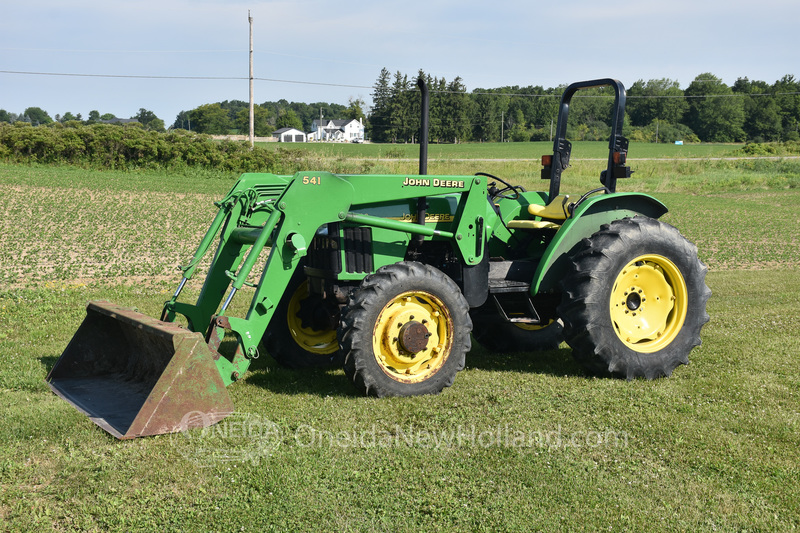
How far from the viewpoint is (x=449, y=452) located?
4.93 metres

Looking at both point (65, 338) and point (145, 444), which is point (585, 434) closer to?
point (145, 444)

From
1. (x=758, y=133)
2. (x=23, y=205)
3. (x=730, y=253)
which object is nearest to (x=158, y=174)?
(x=23, y=205)

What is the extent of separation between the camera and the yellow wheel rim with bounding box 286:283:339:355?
23.2ft

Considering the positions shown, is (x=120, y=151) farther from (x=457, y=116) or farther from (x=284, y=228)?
(x=457, y=116)

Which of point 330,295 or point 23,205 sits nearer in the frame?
point 330,295

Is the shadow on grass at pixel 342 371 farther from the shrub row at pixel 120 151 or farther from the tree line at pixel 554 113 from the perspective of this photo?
the tree line at pixel 554 113

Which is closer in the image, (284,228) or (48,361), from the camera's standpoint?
(284,228)

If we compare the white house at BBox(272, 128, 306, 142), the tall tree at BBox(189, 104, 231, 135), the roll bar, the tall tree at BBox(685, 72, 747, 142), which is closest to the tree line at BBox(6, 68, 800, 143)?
the tall tree at BBox(685, 72, 747, 142)

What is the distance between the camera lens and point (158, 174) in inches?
1251

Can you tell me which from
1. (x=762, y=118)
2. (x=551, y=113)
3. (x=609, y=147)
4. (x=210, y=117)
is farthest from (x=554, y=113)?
(x=210, y=117)

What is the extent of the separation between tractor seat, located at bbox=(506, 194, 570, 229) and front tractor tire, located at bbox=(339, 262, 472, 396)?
1262mm

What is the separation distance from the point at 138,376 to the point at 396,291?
230 cm

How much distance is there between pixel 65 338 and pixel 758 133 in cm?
8493

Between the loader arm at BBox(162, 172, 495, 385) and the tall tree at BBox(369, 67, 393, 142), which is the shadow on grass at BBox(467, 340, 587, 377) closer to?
the loader arm at BBox(162, 172, 495, 385)
